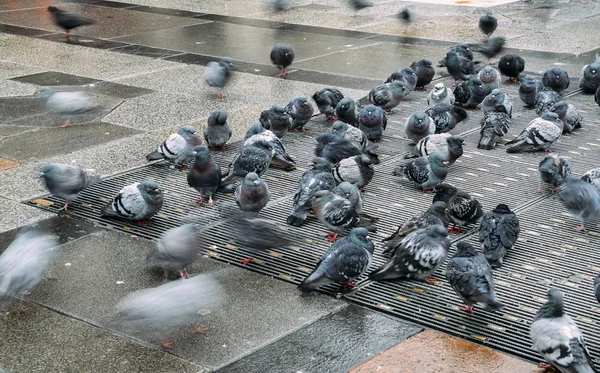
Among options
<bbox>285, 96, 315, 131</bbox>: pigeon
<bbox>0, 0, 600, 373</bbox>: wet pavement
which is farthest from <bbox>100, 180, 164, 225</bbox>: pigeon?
<bbox>285, 96, 315, 131</bbox>: pigeon

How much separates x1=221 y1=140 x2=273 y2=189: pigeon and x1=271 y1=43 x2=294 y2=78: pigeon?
14.9 ft

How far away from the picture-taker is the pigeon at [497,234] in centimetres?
677

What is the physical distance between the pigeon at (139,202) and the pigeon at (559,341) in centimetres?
354

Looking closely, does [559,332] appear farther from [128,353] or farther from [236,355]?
[128,353]

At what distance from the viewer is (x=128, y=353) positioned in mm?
5465

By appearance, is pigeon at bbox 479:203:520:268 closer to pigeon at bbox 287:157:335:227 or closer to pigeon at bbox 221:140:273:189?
pigeon at bbox 287:157:335:227

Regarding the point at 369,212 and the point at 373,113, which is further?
the point at 373,113

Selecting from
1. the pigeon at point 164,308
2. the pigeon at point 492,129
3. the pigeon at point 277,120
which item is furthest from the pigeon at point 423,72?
the pigeon at point 164,308

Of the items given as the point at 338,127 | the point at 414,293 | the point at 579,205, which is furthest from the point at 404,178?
the point at 414,293

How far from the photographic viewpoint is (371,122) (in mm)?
9789

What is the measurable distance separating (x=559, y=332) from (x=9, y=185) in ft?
18.2

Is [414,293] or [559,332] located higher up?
[559,332]

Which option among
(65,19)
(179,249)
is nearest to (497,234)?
(179,249)

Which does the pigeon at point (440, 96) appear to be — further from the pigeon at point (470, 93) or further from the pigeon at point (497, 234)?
the pigeon at point (497, 234)
